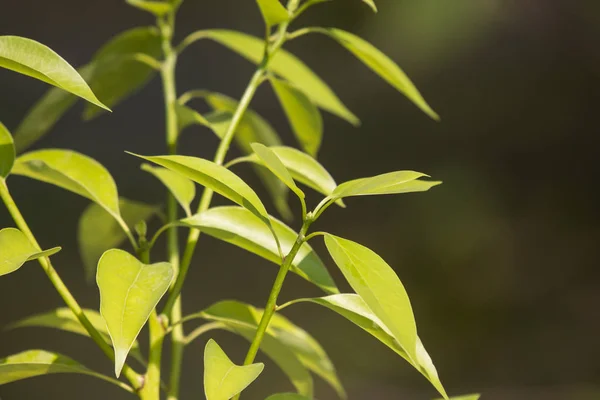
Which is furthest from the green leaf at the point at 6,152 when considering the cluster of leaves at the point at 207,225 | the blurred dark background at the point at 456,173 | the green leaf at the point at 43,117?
the blurred dark background at the point at 456,173

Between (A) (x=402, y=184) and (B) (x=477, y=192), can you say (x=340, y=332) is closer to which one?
(B) (x=477, y=192)

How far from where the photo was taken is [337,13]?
5.42 feet

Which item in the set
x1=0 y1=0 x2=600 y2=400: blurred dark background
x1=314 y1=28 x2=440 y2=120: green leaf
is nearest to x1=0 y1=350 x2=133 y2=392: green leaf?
x1=314 y1=28 x2=440 y2=120: green leaf

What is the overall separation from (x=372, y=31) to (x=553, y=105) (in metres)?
0.58

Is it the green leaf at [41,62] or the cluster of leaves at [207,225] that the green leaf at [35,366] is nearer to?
the cluster of leaves at [207,225]

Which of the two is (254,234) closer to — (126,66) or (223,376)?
(223,376)

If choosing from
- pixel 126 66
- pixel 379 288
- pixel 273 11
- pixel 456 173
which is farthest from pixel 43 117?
pixel 456 173

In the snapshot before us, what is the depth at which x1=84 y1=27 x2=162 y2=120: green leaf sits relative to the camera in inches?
19.4

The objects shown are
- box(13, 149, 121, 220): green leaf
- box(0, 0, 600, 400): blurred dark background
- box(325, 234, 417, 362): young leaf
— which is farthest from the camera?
box(0, 0, 600, 400): blurred dark background

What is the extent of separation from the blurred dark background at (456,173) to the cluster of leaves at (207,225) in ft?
4.30

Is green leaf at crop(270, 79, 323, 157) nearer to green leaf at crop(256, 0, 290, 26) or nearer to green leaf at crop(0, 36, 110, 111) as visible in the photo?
green leaf at crop(256, 0, 290, 26)

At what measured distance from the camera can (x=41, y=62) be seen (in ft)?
0.89

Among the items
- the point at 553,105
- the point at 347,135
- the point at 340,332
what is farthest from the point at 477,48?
the point at 340,332

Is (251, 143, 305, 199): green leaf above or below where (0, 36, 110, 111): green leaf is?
below
